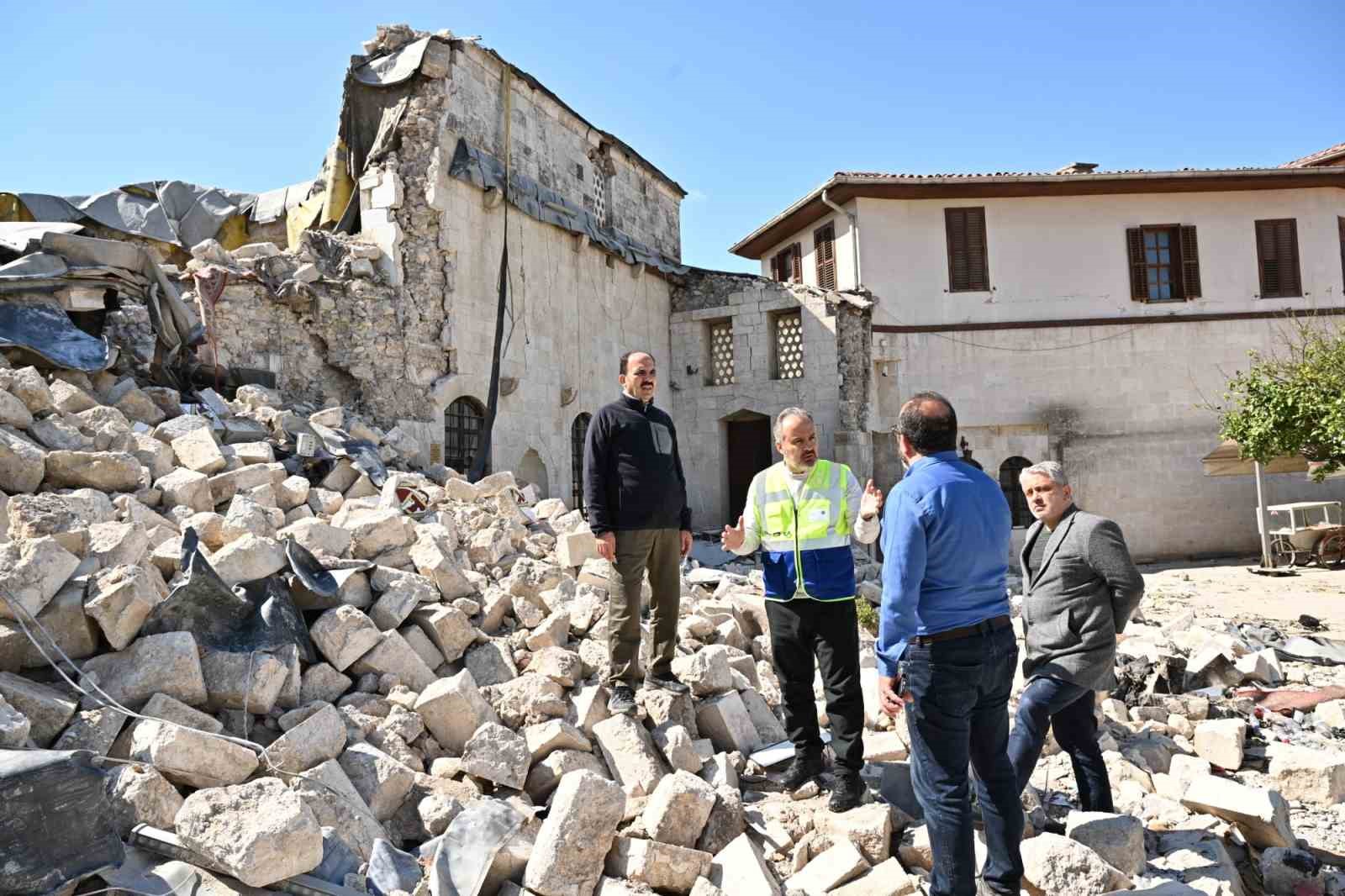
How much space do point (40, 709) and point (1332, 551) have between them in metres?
16.8

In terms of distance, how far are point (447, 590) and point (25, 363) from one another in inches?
161

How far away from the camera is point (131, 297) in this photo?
760 centimetres

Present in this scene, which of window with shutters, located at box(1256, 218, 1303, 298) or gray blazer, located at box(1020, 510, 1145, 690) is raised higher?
window with shutters, located at box(1256, 218, 1303, 298)

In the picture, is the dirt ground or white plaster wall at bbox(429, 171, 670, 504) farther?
white plaster wall at bbox(429, 171, 670, 504)

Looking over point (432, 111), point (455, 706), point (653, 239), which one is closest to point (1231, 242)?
point (653, 239)

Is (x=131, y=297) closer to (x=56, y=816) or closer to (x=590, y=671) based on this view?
(x=590, y=671)

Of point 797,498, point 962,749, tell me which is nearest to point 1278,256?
point 797,498

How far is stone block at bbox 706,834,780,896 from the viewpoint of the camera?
2961 millimetres

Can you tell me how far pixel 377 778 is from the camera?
3365 millimetres

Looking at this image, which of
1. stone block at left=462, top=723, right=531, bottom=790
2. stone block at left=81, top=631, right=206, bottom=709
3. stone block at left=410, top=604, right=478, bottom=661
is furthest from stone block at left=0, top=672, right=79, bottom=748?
stone block at left=410, top=604, right=478, bottom=661

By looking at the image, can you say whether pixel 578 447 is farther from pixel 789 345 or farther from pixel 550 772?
pixel 550 772

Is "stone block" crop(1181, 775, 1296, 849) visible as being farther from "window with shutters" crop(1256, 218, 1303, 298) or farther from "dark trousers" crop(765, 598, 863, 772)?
"window with shutters" crop(1256, 218, 1303, 298)

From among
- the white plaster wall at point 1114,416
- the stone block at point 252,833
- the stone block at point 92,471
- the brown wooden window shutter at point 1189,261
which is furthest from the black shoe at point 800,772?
the brown wooden window shutter at point 1189,261

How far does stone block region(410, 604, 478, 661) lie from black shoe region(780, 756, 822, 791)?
156cm
